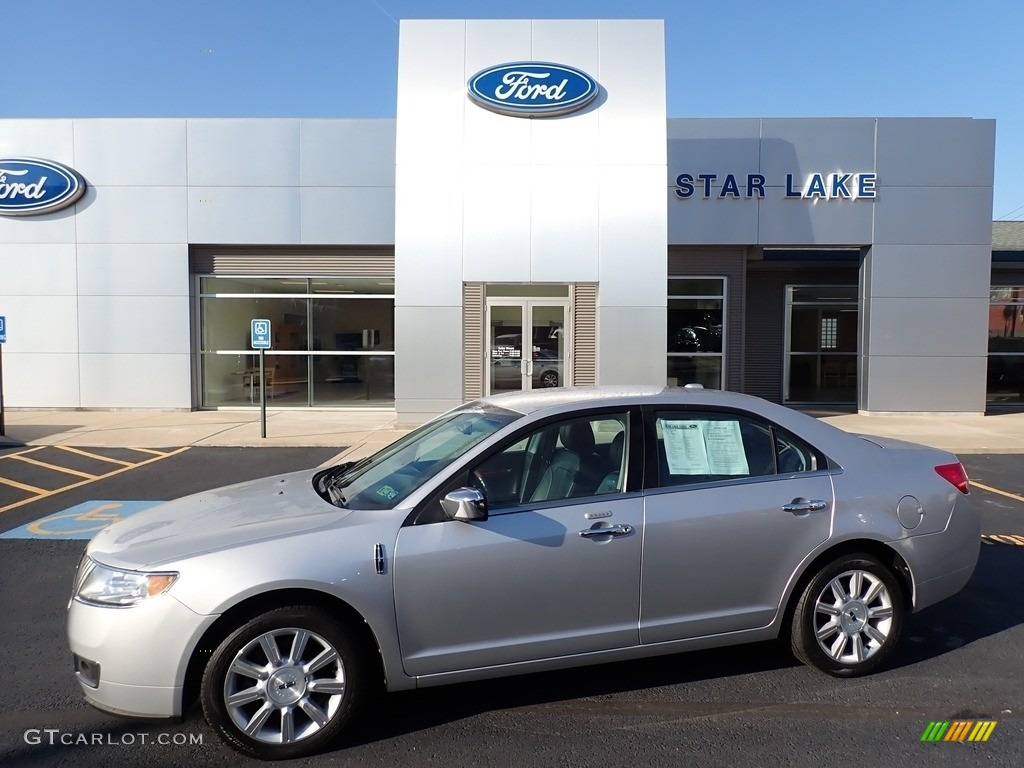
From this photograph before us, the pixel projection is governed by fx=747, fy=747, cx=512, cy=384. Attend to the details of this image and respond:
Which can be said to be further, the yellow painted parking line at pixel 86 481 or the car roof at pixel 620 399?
the yellow painted parking line at pixel 86 481

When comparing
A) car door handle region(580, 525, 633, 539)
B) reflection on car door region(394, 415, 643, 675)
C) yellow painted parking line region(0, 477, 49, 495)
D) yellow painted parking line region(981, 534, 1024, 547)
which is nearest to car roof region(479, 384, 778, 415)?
reflection on car door region(394, 415, 643, 675)

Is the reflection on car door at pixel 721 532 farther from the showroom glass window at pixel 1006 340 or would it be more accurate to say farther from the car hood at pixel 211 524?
the showroom glass window at pixel 1006 340

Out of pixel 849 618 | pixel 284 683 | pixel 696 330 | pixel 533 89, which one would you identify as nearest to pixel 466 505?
pixel 284 683

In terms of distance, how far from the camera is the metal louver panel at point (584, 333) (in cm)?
1401

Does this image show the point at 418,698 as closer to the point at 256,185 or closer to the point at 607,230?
the point at 607,230

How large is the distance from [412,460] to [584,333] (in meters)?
10.4

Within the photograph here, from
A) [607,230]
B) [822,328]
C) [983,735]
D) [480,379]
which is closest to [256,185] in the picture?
[480,379]

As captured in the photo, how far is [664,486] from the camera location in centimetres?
363

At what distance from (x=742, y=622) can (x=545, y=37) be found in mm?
12793

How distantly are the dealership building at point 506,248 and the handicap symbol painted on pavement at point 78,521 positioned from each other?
6838 millimetres

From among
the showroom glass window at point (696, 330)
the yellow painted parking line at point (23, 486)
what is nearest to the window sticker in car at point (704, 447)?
the yellow painted parking line at point (23, 486)

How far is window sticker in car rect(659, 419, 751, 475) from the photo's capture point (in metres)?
3.74

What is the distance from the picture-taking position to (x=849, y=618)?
Result: 12.5 ft

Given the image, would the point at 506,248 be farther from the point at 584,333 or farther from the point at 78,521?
the point at 78,521
